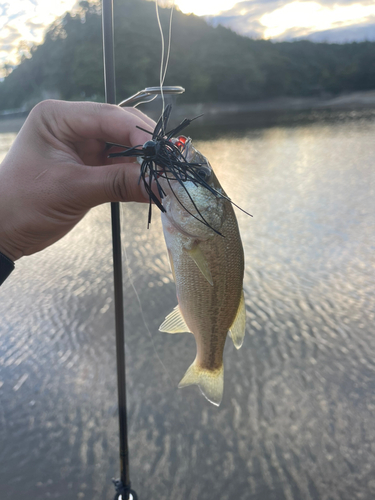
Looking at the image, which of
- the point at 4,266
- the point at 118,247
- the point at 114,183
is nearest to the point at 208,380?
the point at 118,247

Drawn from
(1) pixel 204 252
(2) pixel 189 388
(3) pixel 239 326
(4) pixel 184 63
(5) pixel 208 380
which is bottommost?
(2) pixel 189 388

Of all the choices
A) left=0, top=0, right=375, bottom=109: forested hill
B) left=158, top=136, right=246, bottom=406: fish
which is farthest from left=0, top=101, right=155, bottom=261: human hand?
left=0, top=0, right=375, bottom=109: forested hill

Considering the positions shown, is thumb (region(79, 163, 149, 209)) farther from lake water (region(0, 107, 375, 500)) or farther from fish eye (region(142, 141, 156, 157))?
lake water (region(0, 107, 375, 500))

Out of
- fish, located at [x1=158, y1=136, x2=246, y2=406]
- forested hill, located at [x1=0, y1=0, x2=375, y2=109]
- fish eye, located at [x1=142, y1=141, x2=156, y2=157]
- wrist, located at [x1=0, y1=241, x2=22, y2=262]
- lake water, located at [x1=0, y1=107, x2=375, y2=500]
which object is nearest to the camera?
fish eye, located at [x1=142, y1=141, x2=156, y2=157]

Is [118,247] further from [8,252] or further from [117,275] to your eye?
[8,252]

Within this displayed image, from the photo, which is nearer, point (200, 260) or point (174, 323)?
point (200, 260)

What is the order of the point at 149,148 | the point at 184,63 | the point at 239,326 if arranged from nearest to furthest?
the point at 149,148, the point at 239,326, the point at 184,63

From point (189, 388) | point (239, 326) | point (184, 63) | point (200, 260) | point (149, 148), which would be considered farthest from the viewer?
point (184, 63)
